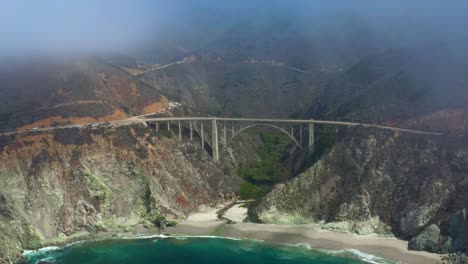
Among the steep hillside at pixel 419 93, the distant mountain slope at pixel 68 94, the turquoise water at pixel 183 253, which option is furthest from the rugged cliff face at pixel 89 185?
the steep hillside at pixel 419 93

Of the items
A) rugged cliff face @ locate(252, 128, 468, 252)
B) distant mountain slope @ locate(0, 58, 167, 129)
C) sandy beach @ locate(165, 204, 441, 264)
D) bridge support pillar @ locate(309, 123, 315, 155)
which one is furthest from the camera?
bridge support pillar @ locate(309, 123, 315, 155)

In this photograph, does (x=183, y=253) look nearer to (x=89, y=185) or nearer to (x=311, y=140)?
(x=89, y=185)

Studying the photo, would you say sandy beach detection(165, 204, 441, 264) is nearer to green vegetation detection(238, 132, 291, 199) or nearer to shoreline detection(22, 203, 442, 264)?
shoreline detection(22, 203, 442, 264)

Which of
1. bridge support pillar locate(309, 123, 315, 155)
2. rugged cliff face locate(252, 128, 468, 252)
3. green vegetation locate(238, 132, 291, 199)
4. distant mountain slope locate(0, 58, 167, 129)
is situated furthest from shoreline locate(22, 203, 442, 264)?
distant mountain slope locate(0, 58, 167, 129)

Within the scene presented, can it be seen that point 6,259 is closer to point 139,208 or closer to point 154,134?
point 139,208

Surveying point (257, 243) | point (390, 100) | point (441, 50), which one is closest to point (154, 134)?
point (257, 243)

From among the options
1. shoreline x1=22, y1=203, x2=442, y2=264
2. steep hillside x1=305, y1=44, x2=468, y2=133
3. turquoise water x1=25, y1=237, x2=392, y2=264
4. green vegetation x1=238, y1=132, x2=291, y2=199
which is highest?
steep hillside x1=305, y1=44, x2=468, y2=133
